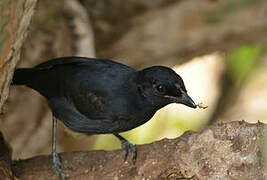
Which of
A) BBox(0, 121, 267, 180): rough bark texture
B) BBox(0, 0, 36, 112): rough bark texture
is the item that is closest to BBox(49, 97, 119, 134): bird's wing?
BBox(0, 121, 267, 180): rough bark texture

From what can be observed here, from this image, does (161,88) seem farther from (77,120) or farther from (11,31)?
(11,31)

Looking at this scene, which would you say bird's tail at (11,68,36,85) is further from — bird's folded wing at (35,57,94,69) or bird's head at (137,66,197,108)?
bird's head at (137,66,197,108)

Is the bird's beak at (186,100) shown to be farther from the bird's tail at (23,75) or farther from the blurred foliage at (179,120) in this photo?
the blurred foliage at (179,120)

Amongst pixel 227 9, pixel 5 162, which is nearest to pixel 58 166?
pixel 5 162

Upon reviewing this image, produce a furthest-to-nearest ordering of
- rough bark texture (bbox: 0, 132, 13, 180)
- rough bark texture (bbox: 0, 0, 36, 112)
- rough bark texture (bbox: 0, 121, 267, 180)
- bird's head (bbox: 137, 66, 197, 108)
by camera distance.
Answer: bird's head (bbox: 137, 66, 197, 108)
rough bark texture (bbox: 0, 132, 13, 180)
rough bark texture (bbox: 0, 121, 267, 180)
rough bark texture (bbox: 0, 0, 36, 112)

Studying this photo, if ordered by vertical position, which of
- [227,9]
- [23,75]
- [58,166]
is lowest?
[58,166]

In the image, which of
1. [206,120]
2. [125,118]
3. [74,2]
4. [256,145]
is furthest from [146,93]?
[206,120]
